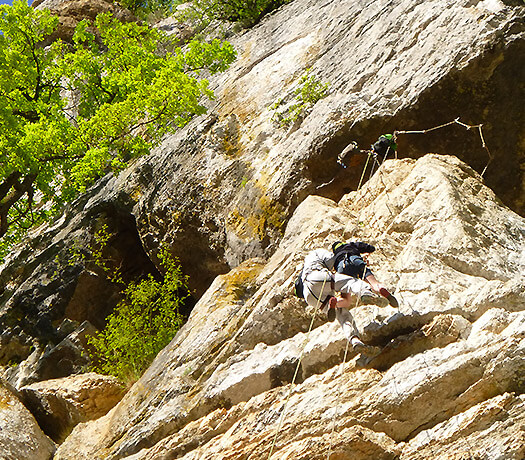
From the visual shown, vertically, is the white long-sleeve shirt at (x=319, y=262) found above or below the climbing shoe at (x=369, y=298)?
above

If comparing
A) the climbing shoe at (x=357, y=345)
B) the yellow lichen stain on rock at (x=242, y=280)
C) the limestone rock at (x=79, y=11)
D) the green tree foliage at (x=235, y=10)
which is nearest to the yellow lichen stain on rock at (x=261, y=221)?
the yellow lichen stain on rock at (x=242, y=280)

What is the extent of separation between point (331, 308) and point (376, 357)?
80 cm

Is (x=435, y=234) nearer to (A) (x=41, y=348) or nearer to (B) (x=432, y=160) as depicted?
(B) (x=432, y=160)

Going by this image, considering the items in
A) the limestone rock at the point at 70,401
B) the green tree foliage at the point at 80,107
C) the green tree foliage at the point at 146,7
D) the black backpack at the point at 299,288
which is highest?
the green tree foliage at the point at 146,7

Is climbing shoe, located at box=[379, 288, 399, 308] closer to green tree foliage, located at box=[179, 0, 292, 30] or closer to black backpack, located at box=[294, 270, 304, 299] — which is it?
black backpack, located at box=[294, 270, 304, 299]

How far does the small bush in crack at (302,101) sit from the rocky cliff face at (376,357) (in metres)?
2.63

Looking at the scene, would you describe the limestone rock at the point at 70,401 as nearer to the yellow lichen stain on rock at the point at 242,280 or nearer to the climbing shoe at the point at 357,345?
the yellow lichen stain on rock at the point at 242,280

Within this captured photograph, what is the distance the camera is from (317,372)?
6727 millimetres

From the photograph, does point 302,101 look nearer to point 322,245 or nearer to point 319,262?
point 322,245

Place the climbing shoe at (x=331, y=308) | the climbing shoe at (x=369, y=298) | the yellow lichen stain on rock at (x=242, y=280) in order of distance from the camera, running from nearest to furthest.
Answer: the climbing shoe at (x=369, y=298)
the climbing shoe at (x=331, y=308)
the yellow lichen stain on rock at (x=242, y=280)

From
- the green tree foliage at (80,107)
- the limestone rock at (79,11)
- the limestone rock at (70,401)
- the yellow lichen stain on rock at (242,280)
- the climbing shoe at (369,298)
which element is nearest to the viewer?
the climbing shoe at (369,298)

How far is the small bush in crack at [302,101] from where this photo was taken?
11.7 meters

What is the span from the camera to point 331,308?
679 cm

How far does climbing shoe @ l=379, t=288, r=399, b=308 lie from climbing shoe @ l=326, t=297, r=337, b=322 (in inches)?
24.0
